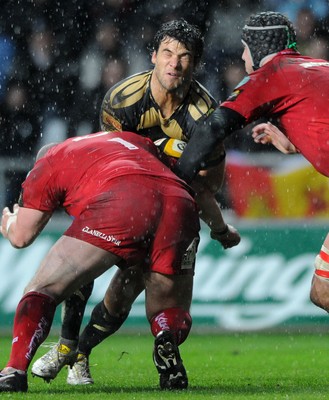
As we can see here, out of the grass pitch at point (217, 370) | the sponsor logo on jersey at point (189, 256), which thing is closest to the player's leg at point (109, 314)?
A: the grass pitch at point (217, 370)

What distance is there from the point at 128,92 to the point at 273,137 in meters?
1.22

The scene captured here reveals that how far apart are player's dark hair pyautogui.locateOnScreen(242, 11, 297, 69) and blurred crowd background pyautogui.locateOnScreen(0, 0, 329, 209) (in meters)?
5.63

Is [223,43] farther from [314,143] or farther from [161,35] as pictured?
[314,143]

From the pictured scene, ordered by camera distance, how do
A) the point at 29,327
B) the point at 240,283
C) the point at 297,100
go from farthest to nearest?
the point at 240,283
the point at 297,100
the point at 29,327

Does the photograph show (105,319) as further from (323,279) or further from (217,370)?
(323,279)

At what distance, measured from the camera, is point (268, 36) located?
239 inches

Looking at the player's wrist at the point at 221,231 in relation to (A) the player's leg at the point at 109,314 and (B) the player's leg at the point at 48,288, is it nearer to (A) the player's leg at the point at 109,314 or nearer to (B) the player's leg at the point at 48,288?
(A) the player's leg at the point at 109,314

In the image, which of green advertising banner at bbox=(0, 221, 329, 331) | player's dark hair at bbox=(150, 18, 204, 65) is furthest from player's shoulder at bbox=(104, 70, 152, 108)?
green advertising banner at bbox=(0, 221, 329, 331)

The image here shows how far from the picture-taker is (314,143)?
5.84m

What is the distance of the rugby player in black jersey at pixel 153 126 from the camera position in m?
6.74

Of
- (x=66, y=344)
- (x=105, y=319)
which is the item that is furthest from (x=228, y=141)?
(x=66, y=344)

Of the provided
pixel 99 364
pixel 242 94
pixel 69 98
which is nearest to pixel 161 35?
pixel 242 94

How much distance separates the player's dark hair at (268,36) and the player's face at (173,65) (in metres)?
0.88

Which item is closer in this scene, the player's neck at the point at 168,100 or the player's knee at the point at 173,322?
the player's knee at the point at 173,322
